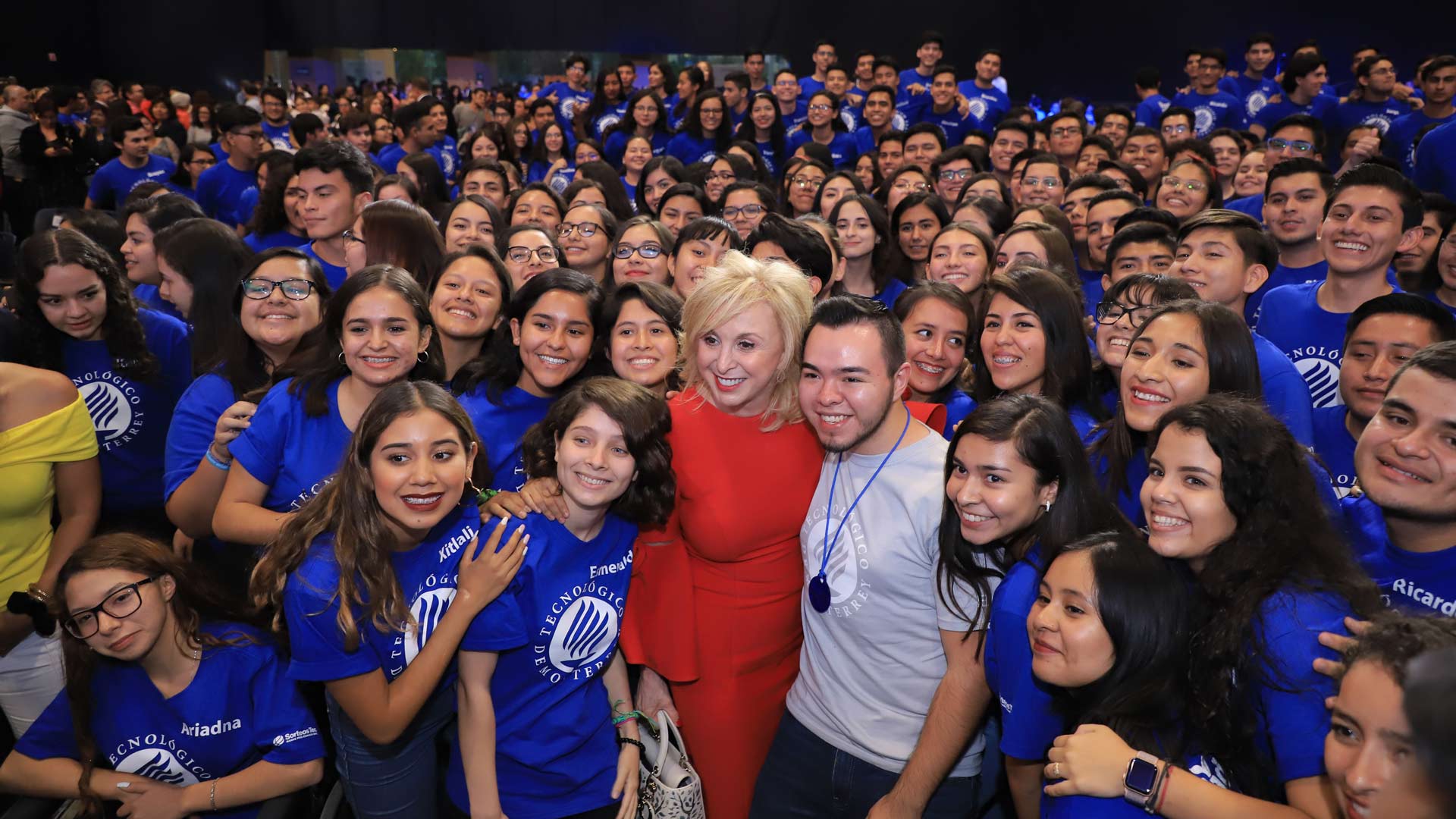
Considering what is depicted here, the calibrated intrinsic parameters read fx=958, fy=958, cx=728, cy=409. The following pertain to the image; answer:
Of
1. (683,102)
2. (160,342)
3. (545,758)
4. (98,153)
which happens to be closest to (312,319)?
(160,342)

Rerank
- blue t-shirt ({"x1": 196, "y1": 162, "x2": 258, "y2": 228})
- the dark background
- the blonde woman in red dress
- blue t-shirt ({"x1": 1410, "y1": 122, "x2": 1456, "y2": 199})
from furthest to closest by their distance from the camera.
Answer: the dark background < blue t-shirt ({"x1": 196, "y1": 162, "x2": 258, "y2": 228}) < blue t-shirt ({"x1": 1410, "y1": 122, "x2": 1456, "y2": 199}) < the blonde woman in red dress

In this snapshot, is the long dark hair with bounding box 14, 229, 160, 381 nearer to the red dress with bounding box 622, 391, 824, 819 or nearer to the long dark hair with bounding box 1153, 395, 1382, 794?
the red dress with bounding box 622, 391, 824, 819

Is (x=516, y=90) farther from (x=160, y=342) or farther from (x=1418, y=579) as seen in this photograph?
(x=1418, y=579)

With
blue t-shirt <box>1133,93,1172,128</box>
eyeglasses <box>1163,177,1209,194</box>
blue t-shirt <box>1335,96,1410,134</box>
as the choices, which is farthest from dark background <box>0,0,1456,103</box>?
eyeglasses <box>1163,177,1209,194</box>

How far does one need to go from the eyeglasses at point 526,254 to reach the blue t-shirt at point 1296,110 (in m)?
7.98

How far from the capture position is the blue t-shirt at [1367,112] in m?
8.55

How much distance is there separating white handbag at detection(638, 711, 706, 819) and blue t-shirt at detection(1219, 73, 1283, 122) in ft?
34.8

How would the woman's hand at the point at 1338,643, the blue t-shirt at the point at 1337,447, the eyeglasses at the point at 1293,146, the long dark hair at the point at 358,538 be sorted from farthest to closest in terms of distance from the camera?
the eyeglasses at the point at 1293,146 → the blue t-shirt at the point at 1337,447 → the long dark hair at the point at 358,538 → the woman's hand at the point at 1338,643

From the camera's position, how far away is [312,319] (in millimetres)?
3564

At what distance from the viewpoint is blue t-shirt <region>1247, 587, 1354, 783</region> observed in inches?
71.7

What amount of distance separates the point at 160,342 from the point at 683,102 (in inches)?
314

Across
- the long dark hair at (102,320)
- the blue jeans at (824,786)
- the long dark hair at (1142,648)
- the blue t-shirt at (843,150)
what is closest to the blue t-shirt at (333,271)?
the long dark hair at (102,320)

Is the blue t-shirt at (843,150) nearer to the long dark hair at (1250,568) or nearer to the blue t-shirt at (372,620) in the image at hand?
the blue t-shirt at (372,620)

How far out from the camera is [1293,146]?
6.93 metres
